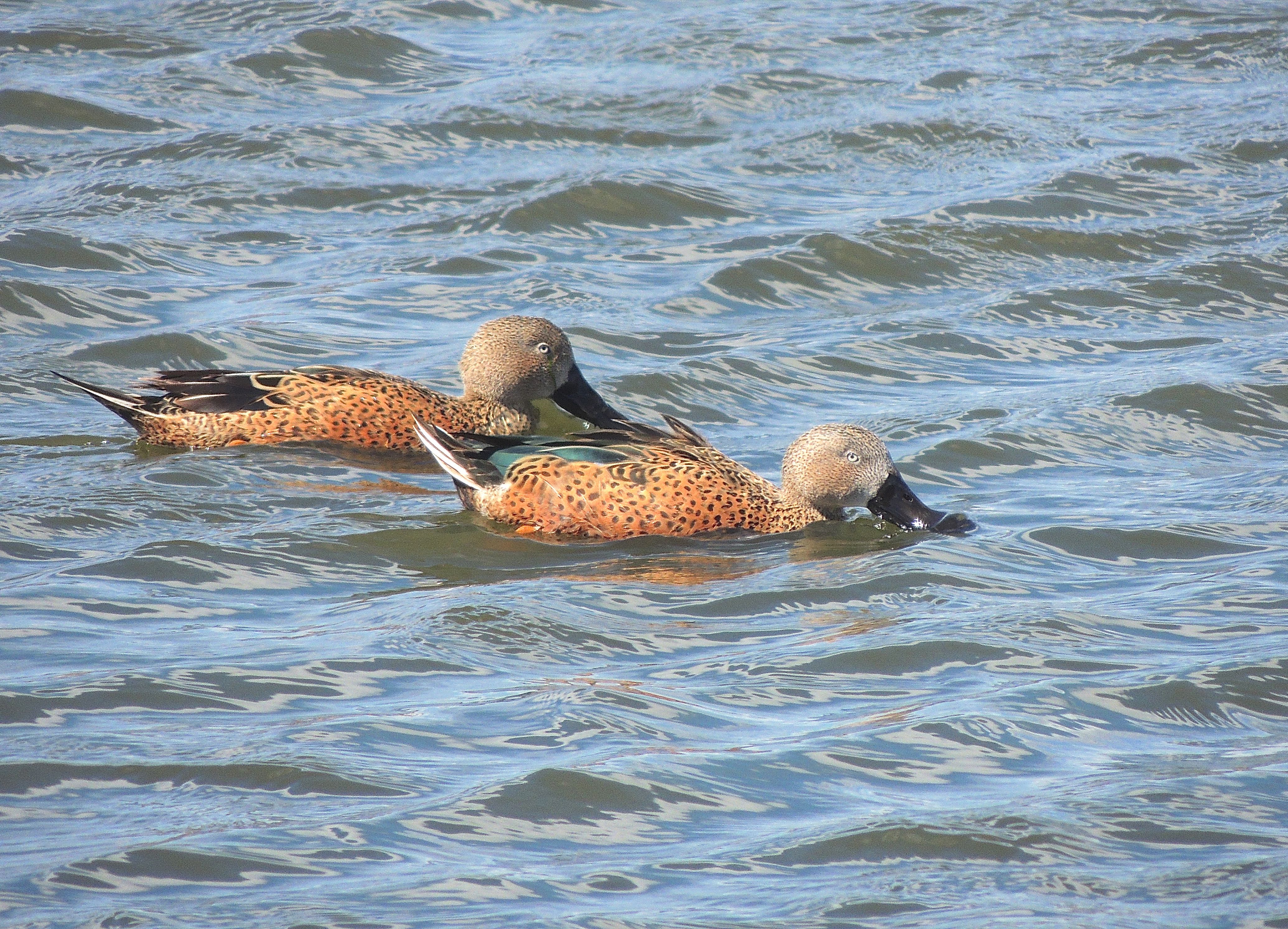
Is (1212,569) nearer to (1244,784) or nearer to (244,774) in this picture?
(1244,784)

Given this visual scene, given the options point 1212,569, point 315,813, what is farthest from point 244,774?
point 1212,569

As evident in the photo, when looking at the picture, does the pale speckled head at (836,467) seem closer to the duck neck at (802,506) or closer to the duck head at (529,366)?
the duck neck at (802,506)

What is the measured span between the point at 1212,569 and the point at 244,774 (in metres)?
3.90

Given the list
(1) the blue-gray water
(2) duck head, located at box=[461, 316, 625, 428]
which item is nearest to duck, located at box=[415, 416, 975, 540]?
(1) the blue-gray water

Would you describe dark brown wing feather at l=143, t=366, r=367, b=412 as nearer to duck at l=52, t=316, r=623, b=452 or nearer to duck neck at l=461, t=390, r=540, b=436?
duck at l=52, t=316, r=623, b=452

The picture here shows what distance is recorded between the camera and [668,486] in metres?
7.53

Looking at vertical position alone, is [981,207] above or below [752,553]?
above

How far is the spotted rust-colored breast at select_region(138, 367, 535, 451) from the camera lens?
28.0 feet

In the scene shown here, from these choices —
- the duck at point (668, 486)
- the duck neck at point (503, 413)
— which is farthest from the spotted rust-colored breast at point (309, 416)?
the duck at point (668, 486)

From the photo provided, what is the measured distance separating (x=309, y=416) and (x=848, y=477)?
274 centimetres

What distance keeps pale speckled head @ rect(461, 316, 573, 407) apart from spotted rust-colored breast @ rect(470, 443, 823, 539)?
1.50 m

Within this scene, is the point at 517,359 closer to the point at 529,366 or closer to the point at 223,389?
the point at 529,366

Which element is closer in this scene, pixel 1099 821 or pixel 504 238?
pixel 1099 821

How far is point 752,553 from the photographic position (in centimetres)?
739
